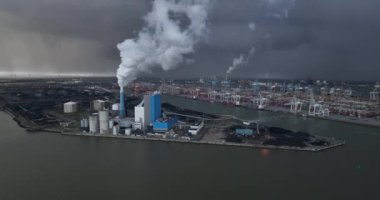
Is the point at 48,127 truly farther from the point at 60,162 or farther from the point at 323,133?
the point at 323,133

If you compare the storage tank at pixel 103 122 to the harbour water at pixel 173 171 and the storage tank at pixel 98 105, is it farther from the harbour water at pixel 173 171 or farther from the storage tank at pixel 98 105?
the storage tank at pixel 98 105

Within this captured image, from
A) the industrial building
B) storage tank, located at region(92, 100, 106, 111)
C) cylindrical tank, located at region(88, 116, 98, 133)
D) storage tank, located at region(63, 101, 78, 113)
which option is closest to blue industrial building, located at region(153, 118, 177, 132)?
the industrial building

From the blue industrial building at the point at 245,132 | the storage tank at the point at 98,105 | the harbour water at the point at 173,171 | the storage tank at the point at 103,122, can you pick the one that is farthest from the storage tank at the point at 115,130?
the storage tank at the point at 98,105

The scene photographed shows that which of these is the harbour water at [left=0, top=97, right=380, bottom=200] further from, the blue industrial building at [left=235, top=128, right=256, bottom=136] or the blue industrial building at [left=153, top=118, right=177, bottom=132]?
the blue industrial building at [left=235, top=128, right=256, bottom=136]

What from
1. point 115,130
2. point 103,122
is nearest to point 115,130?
point 115,130

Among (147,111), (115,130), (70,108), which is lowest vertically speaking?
(115,130)

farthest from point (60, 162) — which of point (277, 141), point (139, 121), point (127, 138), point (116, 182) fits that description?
point (277, 141)

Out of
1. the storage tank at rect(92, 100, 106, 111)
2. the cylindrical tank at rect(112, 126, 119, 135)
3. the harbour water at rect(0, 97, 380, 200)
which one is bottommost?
the harbour water at rect(0, 97, 380, 200)

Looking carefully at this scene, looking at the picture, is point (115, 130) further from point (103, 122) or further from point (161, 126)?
point (161, 126)
